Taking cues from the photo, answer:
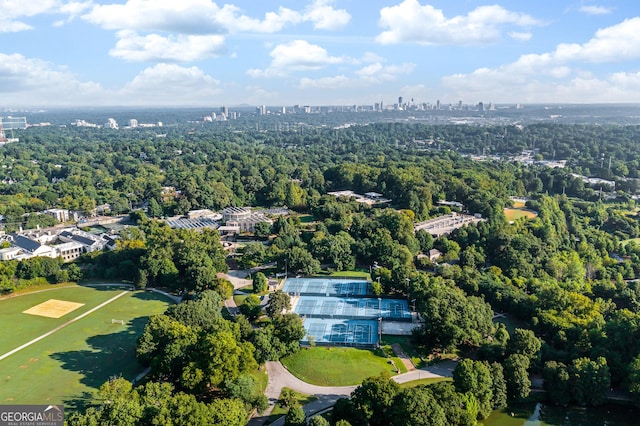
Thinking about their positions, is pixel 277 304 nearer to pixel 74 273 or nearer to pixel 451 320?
pixel 451 320

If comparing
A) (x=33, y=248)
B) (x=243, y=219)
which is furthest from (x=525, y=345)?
(x=33, y=248)

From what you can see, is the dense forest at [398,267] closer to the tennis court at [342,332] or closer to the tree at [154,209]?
the tree at [154,209]

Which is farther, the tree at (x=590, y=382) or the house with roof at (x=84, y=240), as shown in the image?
the house with roof at (x=84, y=240)

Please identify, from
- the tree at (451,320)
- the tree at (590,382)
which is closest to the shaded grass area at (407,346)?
the tree at (451,320)

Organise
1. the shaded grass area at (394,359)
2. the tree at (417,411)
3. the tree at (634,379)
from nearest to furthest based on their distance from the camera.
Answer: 1. the tree at (417,411)
2. the tree at (634,379)
3. the shaded grass area at (394,359)

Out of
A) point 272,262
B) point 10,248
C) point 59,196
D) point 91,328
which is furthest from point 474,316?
point 59,196

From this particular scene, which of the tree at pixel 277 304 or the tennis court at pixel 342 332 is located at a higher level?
the tree at pixel 277 304
